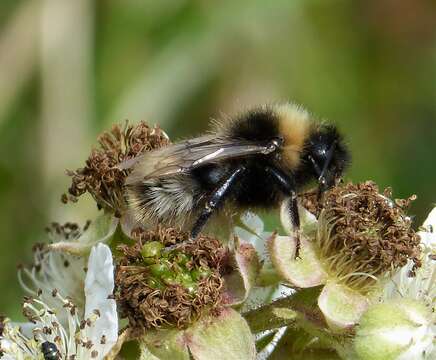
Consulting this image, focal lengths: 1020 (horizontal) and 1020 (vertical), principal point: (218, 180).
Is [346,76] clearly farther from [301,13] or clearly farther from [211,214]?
[211,214]

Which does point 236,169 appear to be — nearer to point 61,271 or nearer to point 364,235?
point 364,235

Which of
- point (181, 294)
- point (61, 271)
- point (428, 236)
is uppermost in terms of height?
point (428, 236)

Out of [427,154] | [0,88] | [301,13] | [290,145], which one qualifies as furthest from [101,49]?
[290,145]

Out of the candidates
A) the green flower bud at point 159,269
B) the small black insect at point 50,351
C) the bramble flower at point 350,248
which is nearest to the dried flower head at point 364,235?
the bramble flower at point 350,248

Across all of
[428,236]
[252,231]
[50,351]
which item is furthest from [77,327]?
[428,236]

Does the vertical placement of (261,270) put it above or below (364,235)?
below

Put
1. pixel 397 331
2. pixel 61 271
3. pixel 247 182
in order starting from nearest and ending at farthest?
pixel 397 331
pixel 247 182
pixel 61 271
